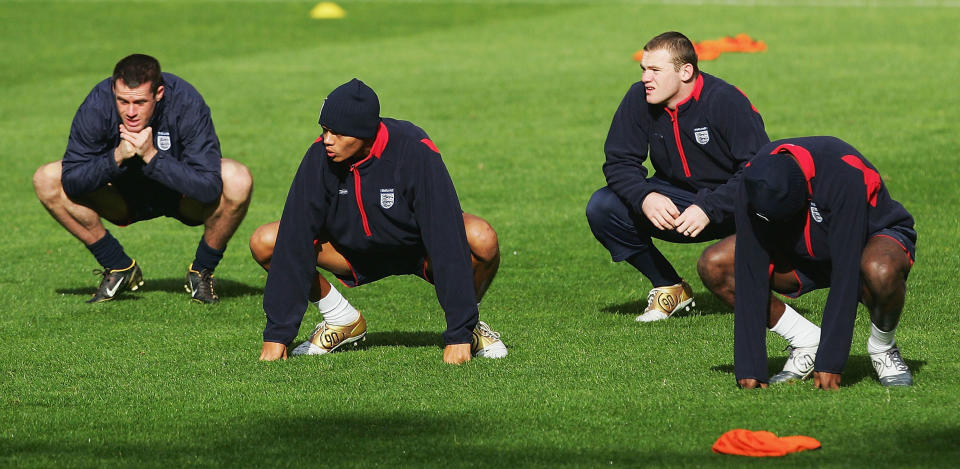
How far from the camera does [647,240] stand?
7805 millimetres

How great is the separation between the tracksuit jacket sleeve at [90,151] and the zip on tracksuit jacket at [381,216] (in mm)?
2190

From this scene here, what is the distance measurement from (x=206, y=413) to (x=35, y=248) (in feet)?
17.6

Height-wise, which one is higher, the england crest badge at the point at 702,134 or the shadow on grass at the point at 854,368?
the england crest badge at the point at 702,134

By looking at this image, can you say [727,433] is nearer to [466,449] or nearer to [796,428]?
[796,428]

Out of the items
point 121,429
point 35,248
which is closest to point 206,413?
point 121,429

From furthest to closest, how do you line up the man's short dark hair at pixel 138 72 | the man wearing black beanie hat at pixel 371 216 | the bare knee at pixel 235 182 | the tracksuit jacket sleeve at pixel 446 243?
the bare knee at pixel 235 182, the man's short dark hair at pixel 138 72, the tracksuit jacket sleeve at pixel 446 243, the man wearing black beanie hat at pixel 371 216

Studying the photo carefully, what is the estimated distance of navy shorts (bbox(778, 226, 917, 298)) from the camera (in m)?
5.65

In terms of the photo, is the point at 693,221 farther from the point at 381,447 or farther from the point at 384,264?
the point at 381,447

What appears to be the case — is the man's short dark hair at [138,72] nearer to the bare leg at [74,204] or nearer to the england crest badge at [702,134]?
the bare leg at [74,204]

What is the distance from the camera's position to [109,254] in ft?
28.0

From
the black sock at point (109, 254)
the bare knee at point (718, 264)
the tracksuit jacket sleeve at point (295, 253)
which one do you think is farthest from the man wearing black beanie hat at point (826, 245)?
the black sock at point (109, 254)

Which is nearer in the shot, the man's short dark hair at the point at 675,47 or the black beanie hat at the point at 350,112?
the black beanie hat at the point at 350,112

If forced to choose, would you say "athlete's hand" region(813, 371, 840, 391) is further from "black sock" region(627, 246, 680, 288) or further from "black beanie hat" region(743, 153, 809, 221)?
"black sock" region(627, 246, 680, 288)

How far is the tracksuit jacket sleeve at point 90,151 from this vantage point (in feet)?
26.9
